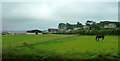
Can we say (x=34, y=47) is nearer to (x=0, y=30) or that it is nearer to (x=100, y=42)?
(x=0, y=30)

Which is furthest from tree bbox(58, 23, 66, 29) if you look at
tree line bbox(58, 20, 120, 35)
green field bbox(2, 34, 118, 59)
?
green field bbox(2, 34, 118, 59)

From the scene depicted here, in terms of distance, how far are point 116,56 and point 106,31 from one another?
49 cm

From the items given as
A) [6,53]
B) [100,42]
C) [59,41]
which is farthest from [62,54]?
[6,53]

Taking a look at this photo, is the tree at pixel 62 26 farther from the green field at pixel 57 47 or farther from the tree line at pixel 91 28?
the green field at pixel 57 47

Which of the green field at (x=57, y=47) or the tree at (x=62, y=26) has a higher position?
the tree at (x=62, y=26)

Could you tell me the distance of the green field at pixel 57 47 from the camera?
14.1 feet

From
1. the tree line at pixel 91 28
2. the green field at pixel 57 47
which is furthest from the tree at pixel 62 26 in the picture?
the green field at pixel 57 47

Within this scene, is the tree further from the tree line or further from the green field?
the green field

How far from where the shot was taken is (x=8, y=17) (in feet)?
15.0

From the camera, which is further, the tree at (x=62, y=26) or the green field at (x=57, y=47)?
the tree at (x=62, y=26)

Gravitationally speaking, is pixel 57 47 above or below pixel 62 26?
below

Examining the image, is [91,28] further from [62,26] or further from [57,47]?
[57,47]

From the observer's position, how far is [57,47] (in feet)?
14.3

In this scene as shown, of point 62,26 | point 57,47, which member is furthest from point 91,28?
point 57,47
